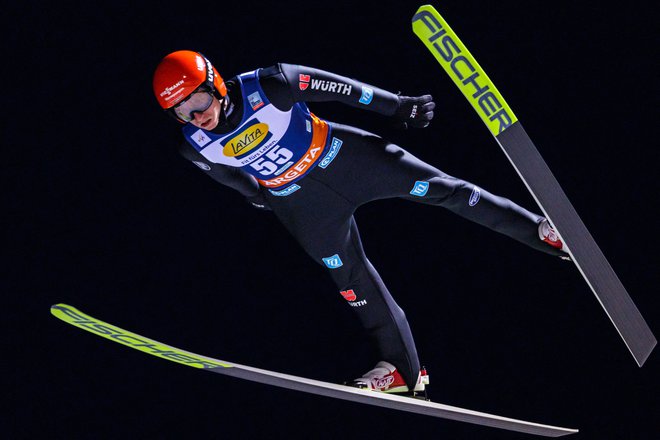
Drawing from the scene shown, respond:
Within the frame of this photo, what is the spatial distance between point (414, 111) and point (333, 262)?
83 cm

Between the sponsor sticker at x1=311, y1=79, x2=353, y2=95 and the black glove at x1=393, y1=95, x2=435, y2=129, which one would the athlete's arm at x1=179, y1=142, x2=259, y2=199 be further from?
the black glove at x1=393, y1=95, x2=435, y2=129

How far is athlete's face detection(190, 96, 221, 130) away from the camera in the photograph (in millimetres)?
4664

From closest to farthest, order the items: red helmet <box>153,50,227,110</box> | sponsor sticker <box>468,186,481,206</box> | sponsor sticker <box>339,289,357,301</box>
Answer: red helmet <box>153,50,227,110</box>
sponsor sticker <box>468,186,481,206</box>
sponsor sticker <box>339,289,357,301</box>

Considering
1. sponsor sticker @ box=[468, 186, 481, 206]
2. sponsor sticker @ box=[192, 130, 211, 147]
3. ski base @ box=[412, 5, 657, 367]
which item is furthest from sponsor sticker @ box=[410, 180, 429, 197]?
sponsor sticker @ box=[192, 130, 211, 147]

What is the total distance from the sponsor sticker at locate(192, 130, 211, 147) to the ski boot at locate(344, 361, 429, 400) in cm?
138

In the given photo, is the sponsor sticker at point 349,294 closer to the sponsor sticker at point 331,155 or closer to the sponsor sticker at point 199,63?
the sponsor sticker at point 331,155

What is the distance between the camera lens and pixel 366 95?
491 cm

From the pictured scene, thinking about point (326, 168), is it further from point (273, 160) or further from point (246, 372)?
point (246, 372)

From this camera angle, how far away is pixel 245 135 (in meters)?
4.79

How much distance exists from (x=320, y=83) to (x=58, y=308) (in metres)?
1.52

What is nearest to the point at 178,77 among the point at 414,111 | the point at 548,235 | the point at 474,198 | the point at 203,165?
the point at 203,165

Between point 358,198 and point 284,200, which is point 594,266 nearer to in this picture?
point 358,198

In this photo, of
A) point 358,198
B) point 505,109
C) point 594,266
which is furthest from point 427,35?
point 594,266

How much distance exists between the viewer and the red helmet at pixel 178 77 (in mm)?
4547
